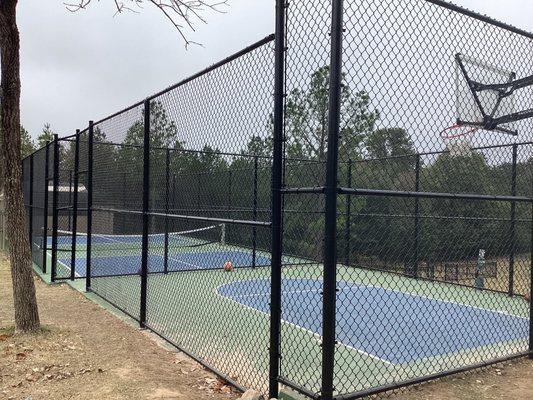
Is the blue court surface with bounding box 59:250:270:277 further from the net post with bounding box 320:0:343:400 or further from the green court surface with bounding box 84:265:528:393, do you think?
the net post with bounding box 320:0:343:400

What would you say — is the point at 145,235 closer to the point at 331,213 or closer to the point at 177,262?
the point at 331,213

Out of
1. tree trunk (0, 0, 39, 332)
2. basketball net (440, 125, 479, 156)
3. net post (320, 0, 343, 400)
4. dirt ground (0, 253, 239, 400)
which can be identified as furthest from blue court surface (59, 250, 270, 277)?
net post (320, 0, 343, 400)

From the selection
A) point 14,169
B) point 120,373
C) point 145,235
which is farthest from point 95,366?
point 14,169

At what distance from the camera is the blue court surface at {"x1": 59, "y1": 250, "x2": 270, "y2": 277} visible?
1011cm

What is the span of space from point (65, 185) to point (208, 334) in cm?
1174

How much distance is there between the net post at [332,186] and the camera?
117 inches

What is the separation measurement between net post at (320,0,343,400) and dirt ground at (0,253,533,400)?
1034mm

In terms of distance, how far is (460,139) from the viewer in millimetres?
5309

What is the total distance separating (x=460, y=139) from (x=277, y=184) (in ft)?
9.11

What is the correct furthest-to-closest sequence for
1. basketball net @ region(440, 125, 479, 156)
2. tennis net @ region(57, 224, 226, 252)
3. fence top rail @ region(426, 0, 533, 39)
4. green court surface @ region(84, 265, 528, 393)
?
tennis net @ region(57, 224, 226, 252) < basketball net @ region(440, 125, 479, 156) < green court surface @ region(84, 265, 528, 393) < fence top rail @ region(426, 0, 533, 39)

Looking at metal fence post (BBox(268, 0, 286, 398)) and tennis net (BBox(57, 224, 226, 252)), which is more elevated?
metal fence post (BBox(268, 0, 286, 398))

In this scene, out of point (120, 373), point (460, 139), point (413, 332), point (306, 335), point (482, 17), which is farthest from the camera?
point (413, 332)

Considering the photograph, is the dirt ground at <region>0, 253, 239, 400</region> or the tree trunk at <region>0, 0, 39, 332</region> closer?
the dirt ground at <region>0, 253, 239, 400</region>

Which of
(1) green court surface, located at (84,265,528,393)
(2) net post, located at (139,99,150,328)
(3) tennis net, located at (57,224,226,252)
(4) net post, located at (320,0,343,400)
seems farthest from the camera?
(3) tennis net, located at (57,224,226,252)
